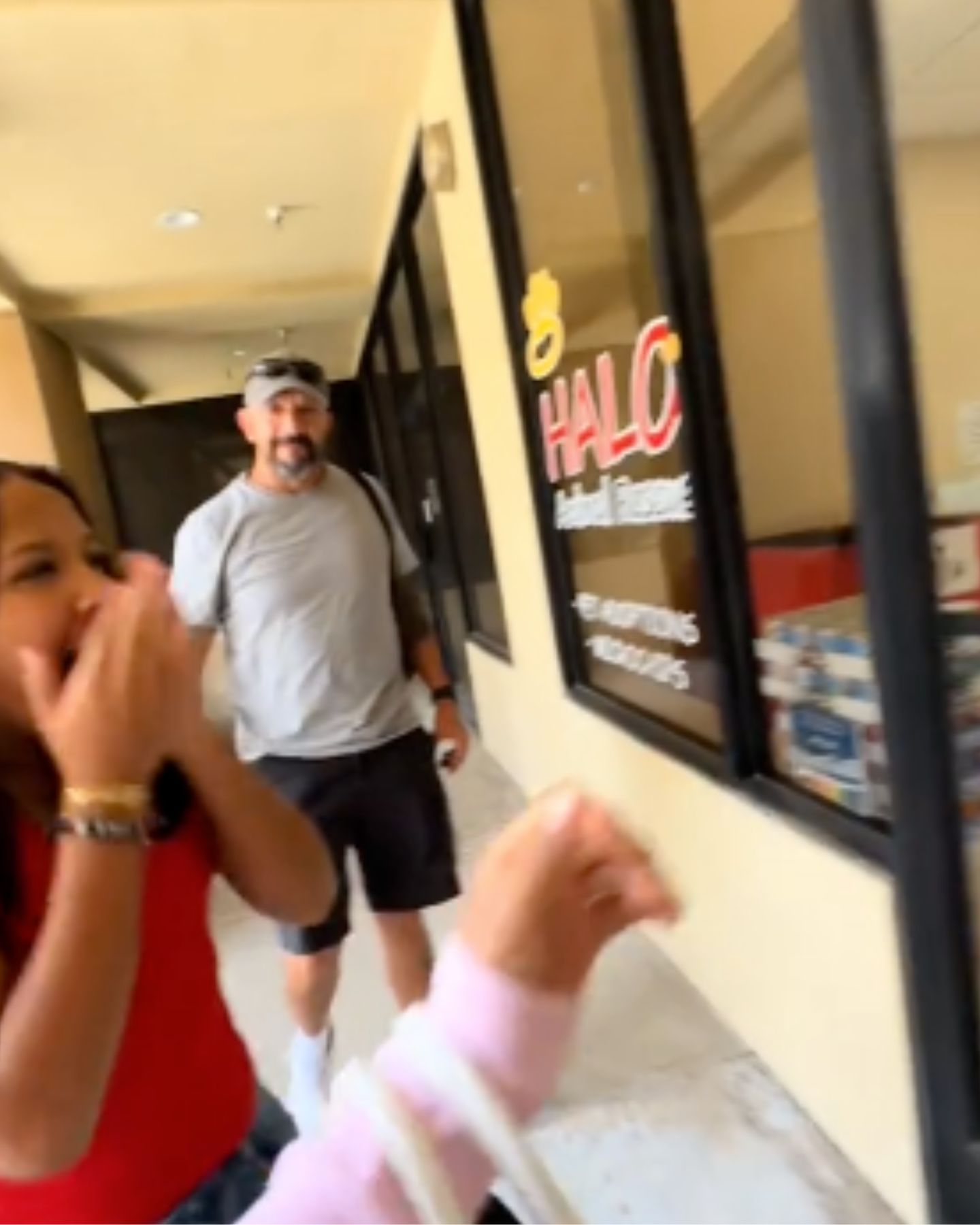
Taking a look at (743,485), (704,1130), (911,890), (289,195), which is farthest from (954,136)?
(289,195)

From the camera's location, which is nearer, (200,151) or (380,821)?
(380,821)

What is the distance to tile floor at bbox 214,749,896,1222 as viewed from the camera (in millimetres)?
1757

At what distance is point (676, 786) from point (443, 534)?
10.9 feet

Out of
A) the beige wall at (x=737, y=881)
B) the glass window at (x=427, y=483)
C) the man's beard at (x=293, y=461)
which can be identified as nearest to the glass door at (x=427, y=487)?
the glass window at (x=427, y=483)

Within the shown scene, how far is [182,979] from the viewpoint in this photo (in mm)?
857

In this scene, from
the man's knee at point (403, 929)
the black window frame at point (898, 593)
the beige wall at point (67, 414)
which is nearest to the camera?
the black window frame at point (898, 593)

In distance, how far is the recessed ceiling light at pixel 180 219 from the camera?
4.56 meters

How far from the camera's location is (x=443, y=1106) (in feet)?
1.28

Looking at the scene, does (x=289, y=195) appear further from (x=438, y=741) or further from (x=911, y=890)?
(x=911, y=890)

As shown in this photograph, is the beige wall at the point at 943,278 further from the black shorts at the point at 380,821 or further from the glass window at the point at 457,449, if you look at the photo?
the glass window at the point at 457,449

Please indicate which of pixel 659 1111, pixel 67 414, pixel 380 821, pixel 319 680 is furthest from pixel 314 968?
pixel 67 414

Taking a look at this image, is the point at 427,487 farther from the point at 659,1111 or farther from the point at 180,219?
the point at 659,1111

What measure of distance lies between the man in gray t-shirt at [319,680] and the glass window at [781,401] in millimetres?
749

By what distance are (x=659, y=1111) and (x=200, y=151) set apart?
340cm
